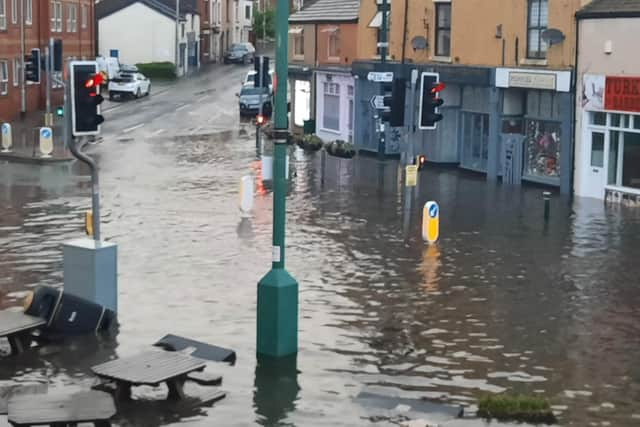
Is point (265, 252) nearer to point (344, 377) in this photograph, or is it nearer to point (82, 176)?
point (344, 377)

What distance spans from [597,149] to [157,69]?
55147 millimetres

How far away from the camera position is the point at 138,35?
8631 cm

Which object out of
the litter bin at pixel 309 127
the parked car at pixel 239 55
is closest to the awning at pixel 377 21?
the litter bin at pixel 309 127

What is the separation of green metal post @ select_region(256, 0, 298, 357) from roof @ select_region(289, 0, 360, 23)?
110 ft

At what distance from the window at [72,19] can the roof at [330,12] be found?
65.0 ft

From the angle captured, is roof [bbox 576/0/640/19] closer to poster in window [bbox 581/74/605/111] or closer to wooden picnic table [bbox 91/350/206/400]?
poster in window [bbox 581/74/605/111]

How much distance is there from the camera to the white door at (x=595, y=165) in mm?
32438

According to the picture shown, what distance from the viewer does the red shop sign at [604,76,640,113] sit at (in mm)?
30438

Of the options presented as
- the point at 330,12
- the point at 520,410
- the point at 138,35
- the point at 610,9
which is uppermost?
the point at 330,12

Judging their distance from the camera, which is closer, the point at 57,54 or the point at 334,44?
the point at 57,54

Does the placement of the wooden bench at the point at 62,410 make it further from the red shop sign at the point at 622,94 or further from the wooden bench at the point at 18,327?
the red shop sign at the point at 622,94

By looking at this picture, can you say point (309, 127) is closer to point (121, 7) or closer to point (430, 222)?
point (430, 222)

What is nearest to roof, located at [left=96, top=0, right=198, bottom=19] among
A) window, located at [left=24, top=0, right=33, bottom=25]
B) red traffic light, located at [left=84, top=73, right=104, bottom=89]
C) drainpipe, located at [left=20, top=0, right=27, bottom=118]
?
window, located at [left=24, top=0, right=33, bottom=25]

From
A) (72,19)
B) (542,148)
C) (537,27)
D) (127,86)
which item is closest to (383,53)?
(537,27)
